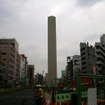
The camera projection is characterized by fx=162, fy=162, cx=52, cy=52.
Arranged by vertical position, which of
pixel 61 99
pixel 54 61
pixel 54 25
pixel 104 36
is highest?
pixel 54 25

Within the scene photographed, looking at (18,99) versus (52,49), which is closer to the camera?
(18,99)

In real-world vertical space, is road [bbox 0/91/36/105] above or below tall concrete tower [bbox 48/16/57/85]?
below

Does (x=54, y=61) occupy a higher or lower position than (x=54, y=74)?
higher

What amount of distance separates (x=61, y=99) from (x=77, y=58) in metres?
91.4

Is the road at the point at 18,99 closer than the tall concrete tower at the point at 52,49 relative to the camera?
Yes

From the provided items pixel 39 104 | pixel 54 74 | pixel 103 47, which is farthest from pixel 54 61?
pixel 39 104

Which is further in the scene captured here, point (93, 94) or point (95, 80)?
point (95, 80)

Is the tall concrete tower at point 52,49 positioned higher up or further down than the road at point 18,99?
higher up

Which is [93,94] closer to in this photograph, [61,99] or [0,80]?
[61,99]

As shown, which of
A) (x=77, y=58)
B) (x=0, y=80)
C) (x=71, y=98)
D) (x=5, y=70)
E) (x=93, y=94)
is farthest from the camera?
(x=77, y=58)

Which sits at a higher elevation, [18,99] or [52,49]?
[52,49]

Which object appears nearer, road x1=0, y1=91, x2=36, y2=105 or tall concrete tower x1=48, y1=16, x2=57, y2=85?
road x1=0, y1=91, x2=36, y2=105

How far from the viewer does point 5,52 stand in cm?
7275

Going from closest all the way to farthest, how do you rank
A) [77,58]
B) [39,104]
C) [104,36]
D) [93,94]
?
[93,94] < [39,104] < [104,36] < [77,58]
